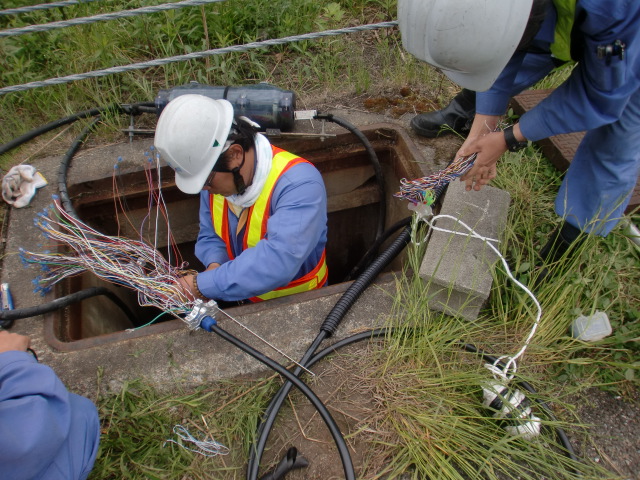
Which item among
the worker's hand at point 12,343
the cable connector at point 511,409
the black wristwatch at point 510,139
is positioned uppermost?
the black wristwatch at point 510,139

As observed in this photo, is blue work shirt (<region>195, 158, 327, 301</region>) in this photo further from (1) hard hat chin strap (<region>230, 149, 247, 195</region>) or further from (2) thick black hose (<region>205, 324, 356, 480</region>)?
(2) thick black hose (<region>205, 324, 356, 480</region>)

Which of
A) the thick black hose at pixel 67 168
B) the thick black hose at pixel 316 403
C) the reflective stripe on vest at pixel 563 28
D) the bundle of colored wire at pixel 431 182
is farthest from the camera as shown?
the thick black hose at pixel 67 168

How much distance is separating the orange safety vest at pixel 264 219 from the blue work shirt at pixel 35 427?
45.6 inches

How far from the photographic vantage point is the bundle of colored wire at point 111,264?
6.94 ft

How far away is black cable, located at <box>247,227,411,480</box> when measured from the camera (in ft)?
5.41

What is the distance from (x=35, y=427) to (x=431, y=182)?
1904 mm

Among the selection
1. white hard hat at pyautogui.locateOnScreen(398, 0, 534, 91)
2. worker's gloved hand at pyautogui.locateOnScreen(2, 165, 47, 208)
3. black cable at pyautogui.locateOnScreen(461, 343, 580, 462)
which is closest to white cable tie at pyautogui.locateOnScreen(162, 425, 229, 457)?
black cable at pyautogui.locateOnScreen(461, 343, 580, 462)

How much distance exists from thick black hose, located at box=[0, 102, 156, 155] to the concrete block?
80.6 inches

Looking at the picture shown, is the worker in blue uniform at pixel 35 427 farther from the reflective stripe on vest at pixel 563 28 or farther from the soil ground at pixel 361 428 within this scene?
the reflective stripe on vest at pixel 563 28

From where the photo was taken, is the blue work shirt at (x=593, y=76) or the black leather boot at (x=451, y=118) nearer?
the blue work shirt at (x=593, y=76)

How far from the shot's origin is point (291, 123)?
276 centimetres

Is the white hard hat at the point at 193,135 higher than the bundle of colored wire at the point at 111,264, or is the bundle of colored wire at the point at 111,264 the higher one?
the white hard hat at the point at 193,135

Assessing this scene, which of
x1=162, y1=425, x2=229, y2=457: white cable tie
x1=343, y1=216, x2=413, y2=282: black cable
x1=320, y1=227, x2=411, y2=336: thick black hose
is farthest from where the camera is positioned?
x1=343, y1=216, x2=413, y2=282: black cable

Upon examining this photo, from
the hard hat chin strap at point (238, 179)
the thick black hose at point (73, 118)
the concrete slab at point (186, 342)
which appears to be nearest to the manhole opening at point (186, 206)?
the concrete slab at point (186, 342)
